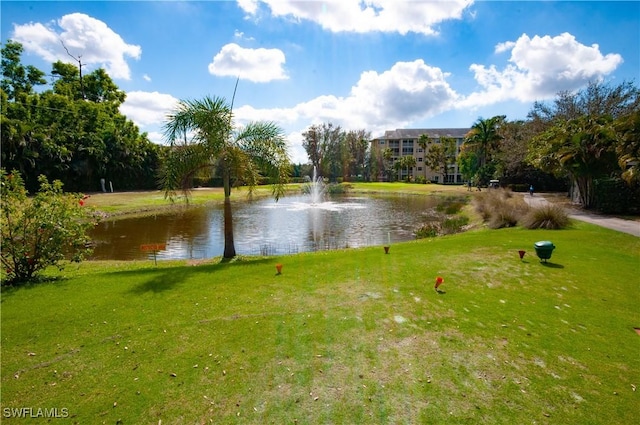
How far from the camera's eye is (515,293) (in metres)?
7.29

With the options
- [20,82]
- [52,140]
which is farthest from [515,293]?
[20,82]

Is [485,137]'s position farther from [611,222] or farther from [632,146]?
[632,146]

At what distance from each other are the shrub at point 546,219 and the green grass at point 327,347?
690cm

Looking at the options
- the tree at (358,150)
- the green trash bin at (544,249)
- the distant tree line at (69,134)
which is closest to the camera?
the green trash bin at (544,249)

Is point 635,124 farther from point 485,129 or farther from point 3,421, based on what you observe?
point 485,129

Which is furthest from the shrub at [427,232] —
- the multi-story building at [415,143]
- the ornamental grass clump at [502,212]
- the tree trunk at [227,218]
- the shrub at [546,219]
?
the multi-story building at [415,143]

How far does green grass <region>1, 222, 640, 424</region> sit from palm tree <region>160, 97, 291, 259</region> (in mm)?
3830

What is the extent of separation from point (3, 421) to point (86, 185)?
4802 centimetres

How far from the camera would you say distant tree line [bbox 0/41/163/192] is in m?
34.6

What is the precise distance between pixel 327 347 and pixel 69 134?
4779 cm

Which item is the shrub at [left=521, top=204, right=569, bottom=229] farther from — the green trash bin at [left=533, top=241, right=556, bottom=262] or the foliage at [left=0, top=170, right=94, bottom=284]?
A: the foliage at [left=0, top=170, right=94, bottom=284]

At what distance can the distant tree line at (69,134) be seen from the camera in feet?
113

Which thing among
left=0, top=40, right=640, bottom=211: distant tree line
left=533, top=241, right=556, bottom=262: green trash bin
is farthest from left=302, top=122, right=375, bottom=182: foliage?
left=533, top=241, right=556, bottom=262: green trash bin

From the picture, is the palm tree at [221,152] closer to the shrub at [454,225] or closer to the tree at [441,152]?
the shrub at [454,225]
